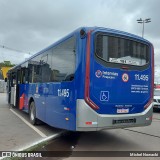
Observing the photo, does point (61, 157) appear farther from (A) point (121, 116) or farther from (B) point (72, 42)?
(B) point (72, 42)

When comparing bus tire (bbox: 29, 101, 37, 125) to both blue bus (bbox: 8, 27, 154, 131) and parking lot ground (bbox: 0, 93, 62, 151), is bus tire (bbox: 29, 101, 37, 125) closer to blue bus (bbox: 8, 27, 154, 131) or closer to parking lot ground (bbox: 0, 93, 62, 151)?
parking lot ground (bbox: 0, 93, 62, 151)

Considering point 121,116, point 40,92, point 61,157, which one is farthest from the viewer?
point 40,92

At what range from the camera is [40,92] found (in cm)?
994

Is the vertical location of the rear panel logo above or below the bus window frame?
below

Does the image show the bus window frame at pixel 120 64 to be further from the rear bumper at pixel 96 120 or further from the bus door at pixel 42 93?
the bus door at pixel 42 93

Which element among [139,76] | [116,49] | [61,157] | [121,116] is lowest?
[61,157]

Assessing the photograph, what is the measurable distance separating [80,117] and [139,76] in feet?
7.47

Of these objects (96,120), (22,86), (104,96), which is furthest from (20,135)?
(22,86)

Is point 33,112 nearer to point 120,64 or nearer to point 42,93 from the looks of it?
point 42,93

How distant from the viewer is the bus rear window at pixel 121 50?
696 cm

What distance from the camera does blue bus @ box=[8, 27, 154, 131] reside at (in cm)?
668

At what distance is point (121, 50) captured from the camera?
7.33 m

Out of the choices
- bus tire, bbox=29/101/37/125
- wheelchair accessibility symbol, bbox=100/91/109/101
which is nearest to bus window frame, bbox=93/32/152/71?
→ wheelchair accessibility symbol, bbox=100/91/109/101

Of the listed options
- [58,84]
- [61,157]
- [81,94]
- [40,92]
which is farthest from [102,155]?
[40,92]
